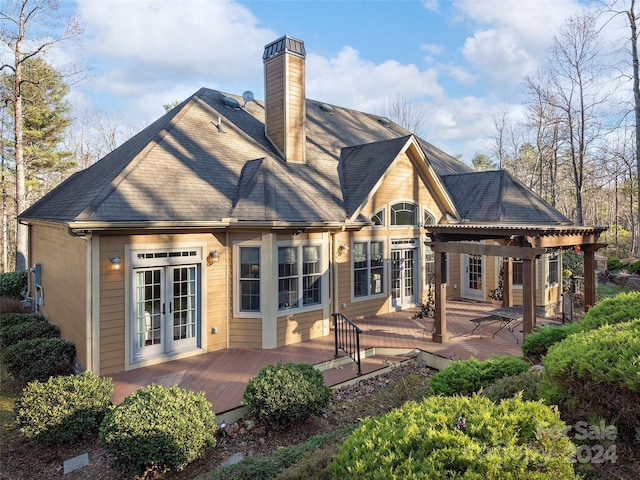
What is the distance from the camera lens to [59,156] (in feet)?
84.7

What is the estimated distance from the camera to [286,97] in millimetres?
12461

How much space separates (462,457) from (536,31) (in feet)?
90.4

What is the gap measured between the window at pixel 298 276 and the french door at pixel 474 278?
23.5 feet

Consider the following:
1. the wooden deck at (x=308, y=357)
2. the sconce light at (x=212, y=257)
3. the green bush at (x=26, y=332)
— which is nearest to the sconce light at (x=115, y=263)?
the sconce light at (x=212, y=257)

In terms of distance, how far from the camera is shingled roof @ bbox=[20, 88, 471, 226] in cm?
847

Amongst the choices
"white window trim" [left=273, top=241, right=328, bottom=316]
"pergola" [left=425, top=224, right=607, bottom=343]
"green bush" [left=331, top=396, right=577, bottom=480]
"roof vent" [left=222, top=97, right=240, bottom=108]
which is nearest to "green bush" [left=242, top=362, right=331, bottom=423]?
"green bush" [left=331, top=396, right=577, bottom=480]

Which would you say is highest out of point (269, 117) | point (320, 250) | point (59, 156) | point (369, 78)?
point (369, 78)

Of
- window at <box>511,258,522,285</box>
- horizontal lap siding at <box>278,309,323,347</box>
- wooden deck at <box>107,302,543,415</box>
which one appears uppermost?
window at <box>511,258,522,285</box>

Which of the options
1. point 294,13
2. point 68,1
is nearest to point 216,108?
point 294,13

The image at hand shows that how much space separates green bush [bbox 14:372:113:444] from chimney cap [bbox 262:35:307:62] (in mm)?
10701

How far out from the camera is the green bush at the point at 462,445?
2.60 meters

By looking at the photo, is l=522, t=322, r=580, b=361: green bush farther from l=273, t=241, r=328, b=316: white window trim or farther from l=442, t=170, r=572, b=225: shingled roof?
l=442, t=170, r=572, b=225: shingled roof

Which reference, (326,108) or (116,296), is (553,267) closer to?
(326,108)

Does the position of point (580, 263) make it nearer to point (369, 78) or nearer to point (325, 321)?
point (325, 321)
